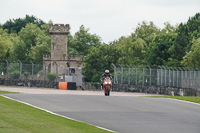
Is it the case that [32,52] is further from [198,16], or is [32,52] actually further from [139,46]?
[198,16]

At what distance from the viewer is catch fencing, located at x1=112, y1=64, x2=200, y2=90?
175 ft

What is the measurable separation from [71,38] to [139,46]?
1218 inches

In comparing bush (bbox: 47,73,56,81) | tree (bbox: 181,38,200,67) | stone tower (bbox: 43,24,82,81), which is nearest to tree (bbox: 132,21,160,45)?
stone tower (bbox: 43,24,82,81)

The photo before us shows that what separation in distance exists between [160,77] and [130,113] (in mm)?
33632

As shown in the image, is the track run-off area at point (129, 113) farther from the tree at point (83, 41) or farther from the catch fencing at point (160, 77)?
the tree at point (83, 41)

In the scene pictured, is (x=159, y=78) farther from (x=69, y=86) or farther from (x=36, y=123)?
(x=36, y=123)

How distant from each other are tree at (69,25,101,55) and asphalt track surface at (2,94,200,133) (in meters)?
124

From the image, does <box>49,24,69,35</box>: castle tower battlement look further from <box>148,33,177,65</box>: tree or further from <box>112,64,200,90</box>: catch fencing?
<box>112,64,200,90</box>: catch fencing

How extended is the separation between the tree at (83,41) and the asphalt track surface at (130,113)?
124 m

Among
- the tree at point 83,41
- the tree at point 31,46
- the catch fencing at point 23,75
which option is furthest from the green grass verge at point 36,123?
the tree at point 83,41

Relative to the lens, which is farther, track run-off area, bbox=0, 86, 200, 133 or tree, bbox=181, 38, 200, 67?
tree, bbox=181, 38, 200, 67

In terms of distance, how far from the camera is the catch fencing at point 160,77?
53375mm

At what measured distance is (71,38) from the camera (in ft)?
523

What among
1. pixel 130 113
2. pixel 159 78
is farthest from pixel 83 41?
pixel 130 113
